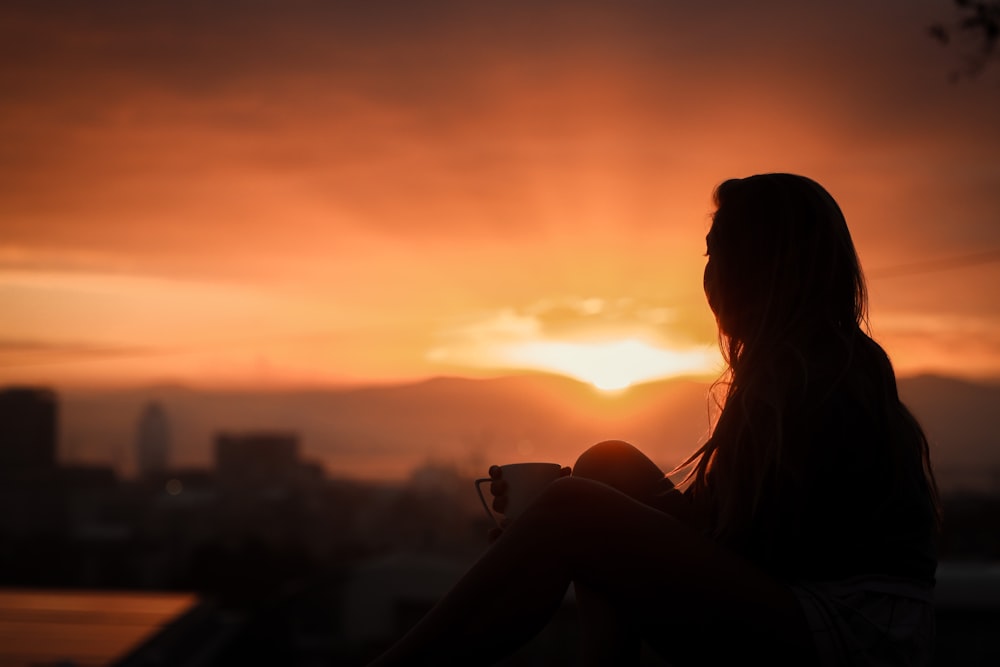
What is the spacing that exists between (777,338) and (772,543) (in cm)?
36

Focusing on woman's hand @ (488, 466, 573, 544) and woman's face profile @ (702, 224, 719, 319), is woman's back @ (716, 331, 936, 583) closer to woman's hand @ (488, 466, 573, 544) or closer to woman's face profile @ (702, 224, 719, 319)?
woman's face profile @ (702, 224, 719, 319)

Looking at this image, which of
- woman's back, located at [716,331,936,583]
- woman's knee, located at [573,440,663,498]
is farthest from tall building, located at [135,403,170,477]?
woman's back, located at [716,331,936,583]

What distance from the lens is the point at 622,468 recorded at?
79.0 inches

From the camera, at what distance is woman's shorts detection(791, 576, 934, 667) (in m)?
1.60

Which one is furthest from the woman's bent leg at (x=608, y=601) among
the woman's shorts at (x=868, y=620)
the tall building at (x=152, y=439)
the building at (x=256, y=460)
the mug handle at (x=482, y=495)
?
the tall building at (x=152, y=439)

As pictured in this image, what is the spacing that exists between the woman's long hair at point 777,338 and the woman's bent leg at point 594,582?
4.8 inches

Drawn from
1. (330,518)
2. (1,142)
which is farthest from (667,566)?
(330,518)

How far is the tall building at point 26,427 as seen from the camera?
23.7 meters

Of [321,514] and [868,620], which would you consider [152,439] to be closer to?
[321,514]

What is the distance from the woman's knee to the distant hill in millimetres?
122

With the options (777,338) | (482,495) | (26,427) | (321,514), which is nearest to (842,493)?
(777,338)

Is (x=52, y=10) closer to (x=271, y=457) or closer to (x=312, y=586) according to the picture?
(x=312, y=586)

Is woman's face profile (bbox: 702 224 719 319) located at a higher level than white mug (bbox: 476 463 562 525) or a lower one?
higher

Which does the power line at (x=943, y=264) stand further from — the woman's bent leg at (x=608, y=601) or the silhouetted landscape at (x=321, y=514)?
the woman's bent leg at (x=608, y=601)
